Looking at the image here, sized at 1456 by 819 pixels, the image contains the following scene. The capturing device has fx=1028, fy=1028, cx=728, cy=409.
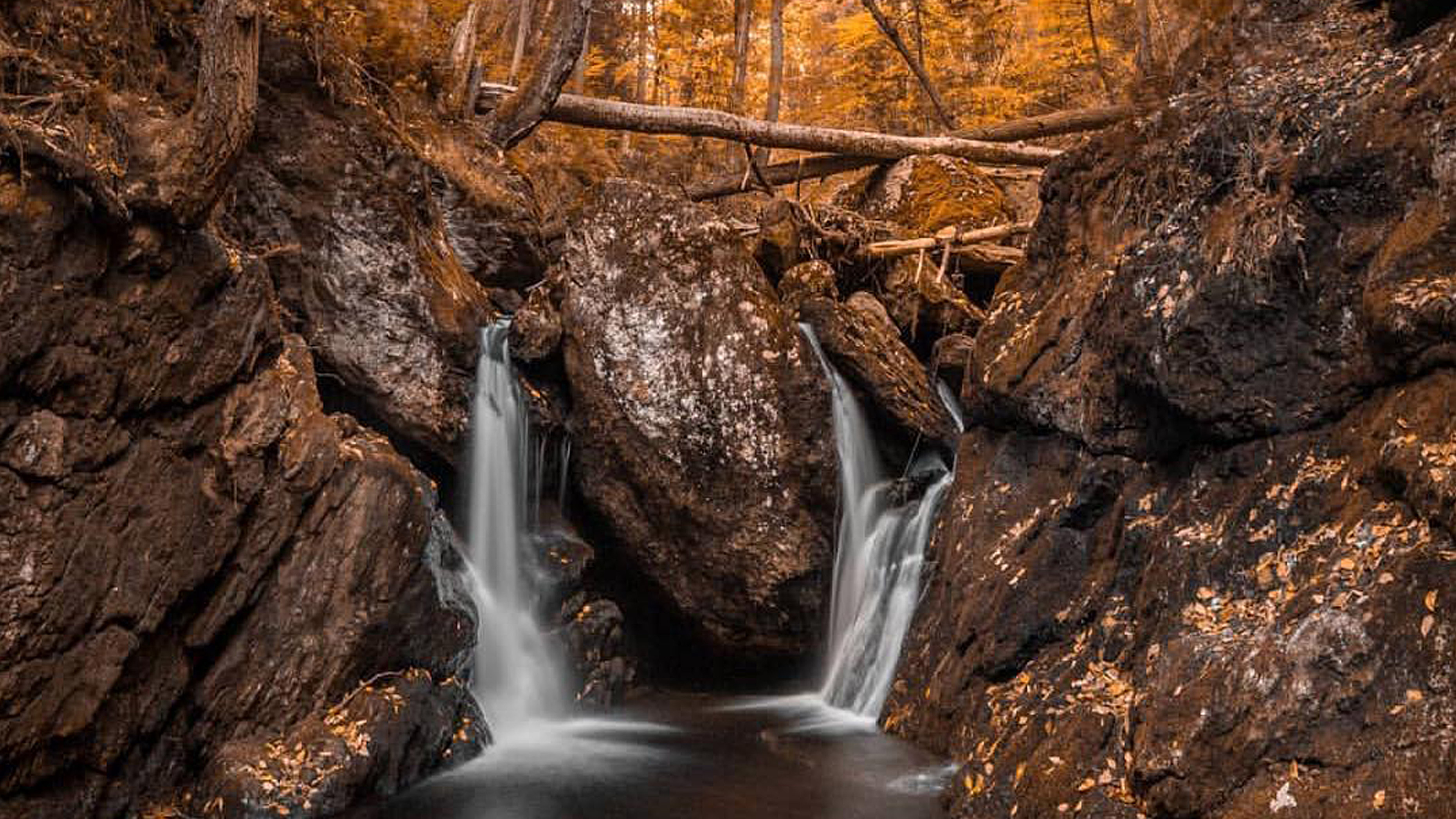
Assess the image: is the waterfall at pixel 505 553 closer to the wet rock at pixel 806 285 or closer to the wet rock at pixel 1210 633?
the wet rock at pixel 806 285

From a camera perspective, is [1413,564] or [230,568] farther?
[230,568]

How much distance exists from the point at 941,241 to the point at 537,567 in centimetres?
650

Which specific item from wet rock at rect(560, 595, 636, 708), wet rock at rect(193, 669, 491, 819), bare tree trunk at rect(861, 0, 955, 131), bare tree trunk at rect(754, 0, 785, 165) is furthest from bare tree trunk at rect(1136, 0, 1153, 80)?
wet rock at rect(193, 669, 491, 819)

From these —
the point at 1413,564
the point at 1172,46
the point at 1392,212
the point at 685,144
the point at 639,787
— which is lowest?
the point at 639,787

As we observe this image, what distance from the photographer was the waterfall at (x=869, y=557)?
9.18 meters

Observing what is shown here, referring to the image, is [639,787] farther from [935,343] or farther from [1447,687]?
[935,343]

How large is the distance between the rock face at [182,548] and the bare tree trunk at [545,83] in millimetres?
5863

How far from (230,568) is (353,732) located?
4.47 feet

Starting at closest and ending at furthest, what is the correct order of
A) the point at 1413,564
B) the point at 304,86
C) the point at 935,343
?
the point at 1413,564 → the point at 304,86 → the point at 935,343

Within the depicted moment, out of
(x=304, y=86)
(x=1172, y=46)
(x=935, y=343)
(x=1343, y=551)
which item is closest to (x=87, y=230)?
(x=304, y=86)

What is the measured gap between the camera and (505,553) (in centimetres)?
978

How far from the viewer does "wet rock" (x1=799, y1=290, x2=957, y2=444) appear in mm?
10703

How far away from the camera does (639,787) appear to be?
7043mm

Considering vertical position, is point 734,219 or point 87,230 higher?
point 734,219
